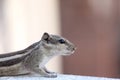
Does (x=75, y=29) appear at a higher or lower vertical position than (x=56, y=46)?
lower

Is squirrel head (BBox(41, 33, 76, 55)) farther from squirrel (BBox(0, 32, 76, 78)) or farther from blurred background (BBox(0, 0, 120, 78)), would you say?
blurred background (BBox(0, 0, 120, 78))

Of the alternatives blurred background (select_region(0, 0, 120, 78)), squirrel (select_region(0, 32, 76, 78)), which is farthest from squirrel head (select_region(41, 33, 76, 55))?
blurred background (select_region(0, 0, 120, 78))

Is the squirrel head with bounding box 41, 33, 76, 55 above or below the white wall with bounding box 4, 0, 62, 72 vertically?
above

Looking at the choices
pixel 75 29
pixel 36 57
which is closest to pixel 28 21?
pixel 75 29

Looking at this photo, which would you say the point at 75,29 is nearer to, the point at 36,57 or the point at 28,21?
the point at 28,21

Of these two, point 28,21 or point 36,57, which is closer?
point 36,57
